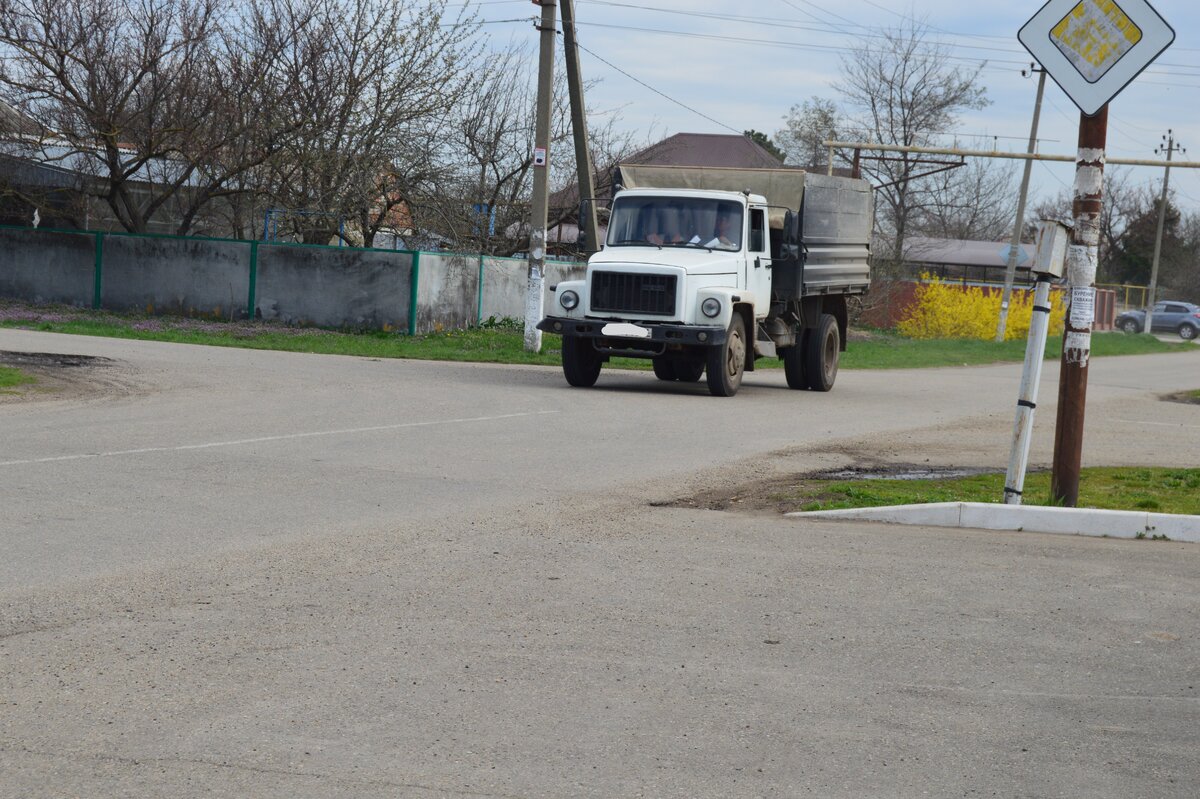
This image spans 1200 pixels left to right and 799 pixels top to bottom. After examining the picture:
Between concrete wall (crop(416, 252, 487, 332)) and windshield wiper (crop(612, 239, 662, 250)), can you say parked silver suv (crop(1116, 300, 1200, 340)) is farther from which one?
windshield wiper (crop(612, 239, 662, 250))

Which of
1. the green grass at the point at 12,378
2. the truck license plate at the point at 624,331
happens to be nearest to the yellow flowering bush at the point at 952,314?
the truck license plate at the point at 624,331

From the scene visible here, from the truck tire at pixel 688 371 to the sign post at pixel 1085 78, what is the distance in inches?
490

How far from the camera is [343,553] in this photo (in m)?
7.51

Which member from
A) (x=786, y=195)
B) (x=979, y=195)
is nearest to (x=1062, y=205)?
(x=979, y=195)

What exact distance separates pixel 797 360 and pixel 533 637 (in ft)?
53.4

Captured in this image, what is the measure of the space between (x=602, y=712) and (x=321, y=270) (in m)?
24.7

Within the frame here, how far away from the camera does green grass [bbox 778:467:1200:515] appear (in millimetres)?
9719

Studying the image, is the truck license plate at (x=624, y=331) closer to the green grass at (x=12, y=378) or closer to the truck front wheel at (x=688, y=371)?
the truck front wheel at (x=688, y=371)

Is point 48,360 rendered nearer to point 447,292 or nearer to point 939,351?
point 447,292

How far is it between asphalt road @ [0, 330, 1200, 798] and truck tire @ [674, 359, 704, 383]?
969 centimetres

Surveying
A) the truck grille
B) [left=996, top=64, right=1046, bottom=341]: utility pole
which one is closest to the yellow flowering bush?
[left=996, top=64, right=1046, bottom=341]: utility pole

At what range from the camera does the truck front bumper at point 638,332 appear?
18609mm

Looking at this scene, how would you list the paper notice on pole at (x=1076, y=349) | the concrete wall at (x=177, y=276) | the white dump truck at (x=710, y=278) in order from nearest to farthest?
the paper notice on pole at (x=1076, y=349)
the white dump truck at (x=710, y=278)
the concrete wall at (x=177, y=276)

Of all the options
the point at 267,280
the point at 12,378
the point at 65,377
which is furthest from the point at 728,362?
the point at 267,280
